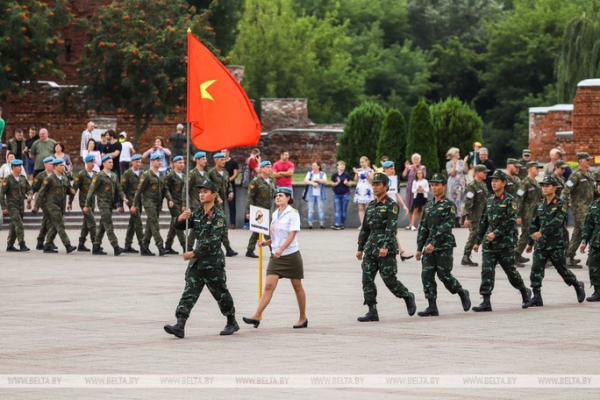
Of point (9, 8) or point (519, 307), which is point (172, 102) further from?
point (519, 307)

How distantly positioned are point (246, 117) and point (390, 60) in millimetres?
63145

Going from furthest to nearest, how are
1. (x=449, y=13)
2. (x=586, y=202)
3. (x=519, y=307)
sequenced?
1. (x=449, y=13)
2. (x=586, y=202)
3. (x=519, y=307)

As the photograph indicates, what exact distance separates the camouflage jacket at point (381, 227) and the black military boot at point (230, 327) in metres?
2.00

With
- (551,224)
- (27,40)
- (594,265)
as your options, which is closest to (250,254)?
(594,265)

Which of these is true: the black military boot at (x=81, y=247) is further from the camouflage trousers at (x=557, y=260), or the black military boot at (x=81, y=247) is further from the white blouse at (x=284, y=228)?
the white blouse at (x=284, y=228)

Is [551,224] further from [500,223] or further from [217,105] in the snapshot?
[217,105]

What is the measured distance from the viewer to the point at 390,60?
271 ft

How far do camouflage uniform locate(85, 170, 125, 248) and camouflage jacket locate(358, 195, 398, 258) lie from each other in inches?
427

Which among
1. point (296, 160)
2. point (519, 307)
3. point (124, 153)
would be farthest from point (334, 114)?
point (519, 307)

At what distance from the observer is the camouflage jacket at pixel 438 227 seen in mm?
17641

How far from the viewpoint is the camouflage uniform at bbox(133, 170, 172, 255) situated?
87.9 feet

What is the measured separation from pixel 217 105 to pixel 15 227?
30.0 ft

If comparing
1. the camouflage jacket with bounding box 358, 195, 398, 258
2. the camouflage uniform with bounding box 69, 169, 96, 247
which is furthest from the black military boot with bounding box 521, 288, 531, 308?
the camouflage uniform with bounding box 69, 169, 96, 247

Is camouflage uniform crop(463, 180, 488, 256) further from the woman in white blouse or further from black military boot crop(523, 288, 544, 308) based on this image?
the woman in white blouse
